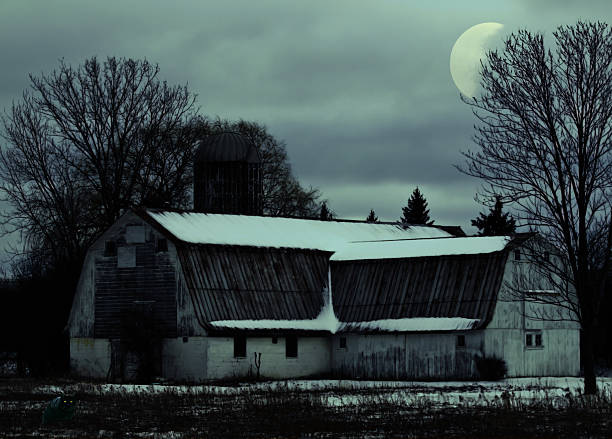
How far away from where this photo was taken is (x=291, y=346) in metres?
50.9

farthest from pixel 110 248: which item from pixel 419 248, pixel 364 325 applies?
pixel 419 248

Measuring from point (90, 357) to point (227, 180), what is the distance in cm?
1458

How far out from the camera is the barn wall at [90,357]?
5112cm

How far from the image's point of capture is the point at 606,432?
25.4 m

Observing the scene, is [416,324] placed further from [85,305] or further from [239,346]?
[85,305]

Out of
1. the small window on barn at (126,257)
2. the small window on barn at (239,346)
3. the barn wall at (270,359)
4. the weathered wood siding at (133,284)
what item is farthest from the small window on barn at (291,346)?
the small window on barn at (126,257)

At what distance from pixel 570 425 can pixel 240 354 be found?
924 inches

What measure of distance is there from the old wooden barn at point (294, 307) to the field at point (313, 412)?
179 inches

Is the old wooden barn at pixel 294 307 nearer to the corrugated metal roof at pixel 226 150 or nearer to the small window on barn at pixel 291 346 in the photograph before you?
the small window on barn at pixel 291 346

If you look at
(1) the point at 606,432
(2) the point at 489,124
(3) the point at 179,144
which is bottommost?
(1) the point at 606,432

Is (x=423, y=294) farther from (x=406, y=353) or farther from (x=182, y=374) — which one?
(x=182, y=374)

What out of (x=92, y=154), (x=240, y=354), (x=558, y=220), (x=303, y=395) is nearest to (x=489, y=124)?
(x=558, y=220)

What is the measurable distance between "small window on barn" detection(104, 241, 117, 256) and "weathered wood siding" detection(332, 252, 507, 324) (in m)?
9.73

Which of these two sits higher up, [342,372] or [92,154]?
[92,154]
